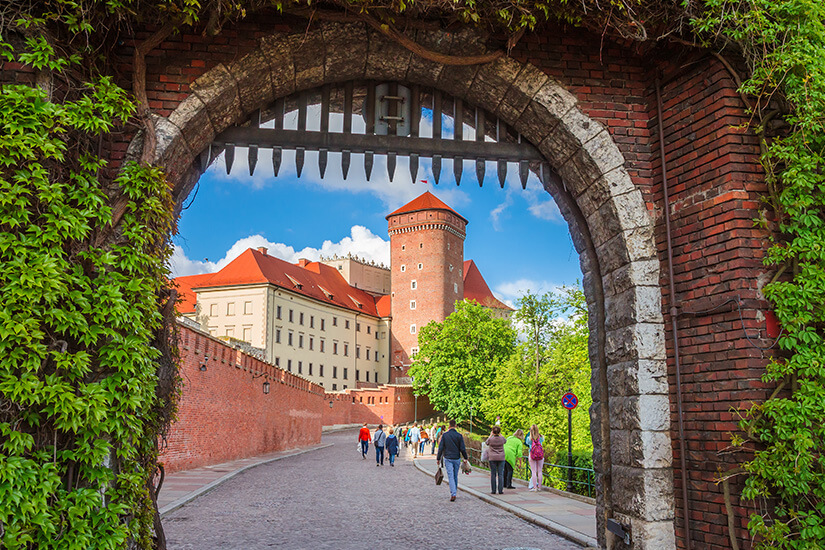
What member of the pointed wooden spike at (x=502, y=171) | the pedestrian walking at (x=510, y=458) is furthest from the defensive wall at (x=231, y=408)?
the pedestrian walking at (x=510, y=458)

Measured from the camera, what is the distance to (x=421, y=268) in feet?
229

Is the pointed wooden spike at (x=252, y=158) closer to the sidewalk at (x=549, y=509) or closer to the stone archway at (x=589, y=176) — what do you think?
the stone archway at (x=589, y=176)

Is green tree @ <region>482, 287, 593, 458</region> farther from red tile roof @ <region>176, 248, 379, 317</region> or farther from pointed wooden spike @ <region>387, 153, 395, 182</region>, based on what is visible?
red tile roof @ <region>176, 248, 379, 317</region>

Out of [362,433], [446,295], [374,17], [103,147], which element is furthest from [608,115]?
[446,295]

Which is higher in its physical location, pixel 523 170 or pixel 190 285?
pixel 190 285

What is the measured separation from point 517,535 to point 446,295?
60.4 meters

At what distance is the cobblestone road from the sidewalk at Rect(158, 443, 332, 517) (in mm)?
193

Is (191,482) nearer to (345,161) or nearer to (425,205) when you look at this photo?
(345,161)

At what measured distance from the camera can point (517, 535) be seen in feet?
28.9

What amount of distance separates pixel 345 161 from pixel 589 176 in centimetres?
221

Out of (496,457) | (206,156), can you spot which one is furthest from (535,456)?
(206,156)

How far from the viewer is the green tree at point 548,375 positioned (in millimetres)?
28453

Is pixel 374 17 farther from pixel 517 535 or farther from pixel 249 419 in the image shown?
pixel 249 419

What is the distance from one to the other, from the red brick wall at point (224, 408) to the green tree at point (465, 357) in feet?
67.3
